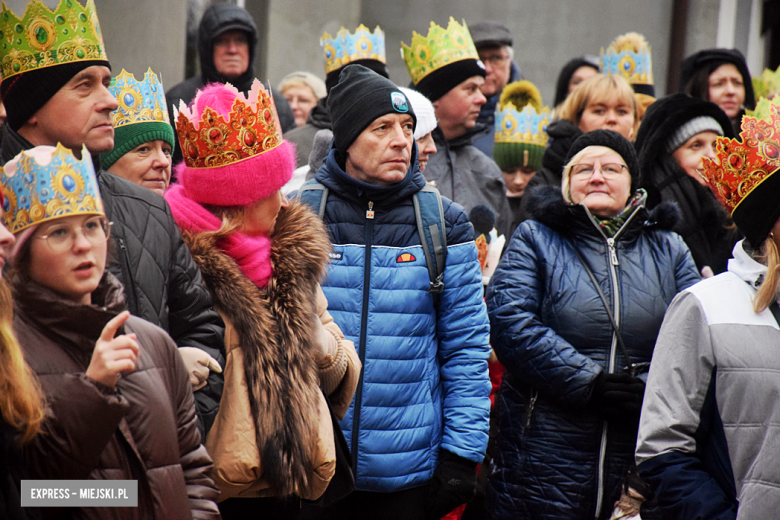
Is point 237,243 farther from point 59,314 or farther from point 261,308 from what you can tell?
point 59,314

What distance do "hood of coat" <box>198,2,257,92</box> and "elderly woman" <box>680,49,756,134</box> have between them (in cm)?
315

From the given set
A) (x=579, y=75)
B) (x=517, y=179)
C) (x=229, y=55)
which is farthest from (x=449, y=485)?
(x=579, y=75)

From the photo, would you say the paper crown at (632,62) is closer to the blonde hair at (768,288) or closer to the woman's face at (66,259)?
the blonde hair at (768,288)

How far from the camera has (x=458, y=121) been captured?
5.53 meters

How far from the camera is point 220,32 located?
6.58 m

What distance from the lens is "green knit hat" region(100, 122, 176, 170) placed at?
3797 mm

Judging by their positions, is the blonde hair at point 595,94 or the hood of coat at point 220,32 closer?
the blonde hair at point 595,94

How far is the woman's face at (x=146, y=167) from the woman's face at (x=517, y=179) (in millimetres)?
3225

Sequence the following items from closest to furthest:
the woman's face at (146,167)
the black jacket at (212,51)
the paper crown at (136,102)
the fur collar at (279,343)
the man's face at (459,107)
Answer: the fur collar at (279,343), the woman's face at (146,167), the paper crown at (136,102), the man's face at (459,107), the black jacket at (212,51)

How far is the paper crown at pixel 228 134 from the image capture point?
310cm

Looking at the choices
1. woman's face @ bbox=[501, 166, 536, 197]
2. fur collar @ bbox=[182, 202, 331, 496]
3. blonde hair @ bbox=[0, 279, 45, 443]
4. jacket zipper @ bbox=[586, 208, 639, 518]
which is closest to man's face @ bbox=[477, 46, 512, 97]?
woman's face @ bbox=[501, 166, 536, 197]

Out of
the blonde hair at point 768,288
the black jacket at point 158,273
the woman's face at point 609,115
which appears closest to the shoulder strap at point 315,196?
the black jacket at point 158,273

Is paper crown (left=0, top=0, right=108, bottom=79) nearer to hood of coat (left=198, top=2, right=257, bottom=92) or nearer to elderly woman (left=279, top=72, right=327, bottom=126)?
hood of coat (left=198, top=2, right=257, bottom=92)

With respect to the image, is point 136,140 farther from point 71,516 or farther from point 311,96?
point 311,96
